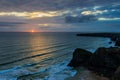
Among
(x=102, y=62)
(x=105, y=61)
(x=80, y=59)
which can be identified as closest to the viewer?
(x=105, y=61)

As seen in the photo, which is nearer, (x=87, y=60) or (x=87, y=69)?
(x=87, y=69)

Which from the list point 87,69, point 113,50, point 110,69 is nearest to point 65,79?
point 87,69

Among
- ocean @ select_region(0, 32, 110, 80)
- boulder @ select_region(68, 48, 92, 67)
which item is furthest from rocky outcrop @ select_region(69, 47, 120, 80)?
ocean @ select_region(0, 32, 110, 80)

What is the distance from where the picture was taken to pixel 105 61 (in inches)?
922

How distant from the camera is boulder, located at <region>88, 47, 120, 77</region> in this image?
22.7m

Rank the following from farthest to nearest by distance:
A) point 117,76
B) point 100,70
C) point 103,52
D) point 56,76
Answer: point 103,52
point 100,70
point 56,76
point 117,76

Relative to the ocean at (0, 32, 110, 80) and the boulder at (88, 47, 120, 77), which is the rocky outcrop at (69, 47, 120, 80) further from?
the ocean at (0, 32, 110, 80)

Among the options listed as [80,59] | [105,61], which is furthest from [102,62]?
[80,59]

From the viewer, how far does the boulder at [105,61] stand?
2272 centimetres

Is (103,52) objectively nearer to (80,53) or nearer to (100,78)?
(80,53)

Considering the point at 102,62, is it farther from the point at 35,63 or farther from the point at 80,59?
the point at 35,63

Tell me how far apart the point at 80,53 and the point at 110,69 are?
19.1 ft

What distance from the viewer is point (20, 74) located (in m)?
21.5

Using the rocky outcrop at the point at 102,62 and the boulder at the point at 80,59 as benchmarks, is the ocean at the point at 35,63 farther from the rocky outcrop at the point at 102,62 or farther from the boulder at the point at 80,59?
the rocky outcrop at the point at 102,62
